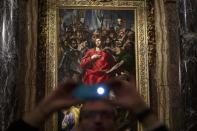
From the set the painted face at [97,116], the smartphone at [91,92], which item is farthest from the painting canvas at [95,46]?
the smartphone at [91,92]

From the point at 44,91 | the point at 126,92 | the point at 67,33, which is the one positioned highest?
the point at 67,33

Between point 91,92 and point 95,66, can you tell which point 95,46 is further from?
point 91,92

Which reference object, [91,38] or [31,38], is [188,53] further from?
[31,38]

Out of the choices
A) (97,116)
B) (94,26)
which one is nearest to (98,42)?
(94,26)

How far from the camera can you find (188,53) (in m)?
7.46

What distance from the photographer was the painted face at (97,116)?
2.25 meters

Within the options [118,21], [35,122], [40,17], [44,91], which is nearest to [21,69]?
[44,91]

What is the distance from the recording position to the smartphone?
2.13 m

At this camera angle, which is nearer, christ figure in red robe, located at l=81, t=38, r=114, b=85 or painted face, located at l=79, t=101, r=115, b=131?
painted face, located at l=79, t=101, r=115, b=131

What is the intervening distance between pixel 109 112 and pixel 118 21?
746 centimetres

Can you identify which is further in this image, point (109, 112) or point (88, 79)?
point (88, 79)

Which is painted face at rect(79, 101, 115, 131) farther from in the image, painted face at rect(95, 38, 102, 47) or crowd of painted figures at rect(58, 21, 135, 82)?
painted face at rect(95, 38, 102, 47)

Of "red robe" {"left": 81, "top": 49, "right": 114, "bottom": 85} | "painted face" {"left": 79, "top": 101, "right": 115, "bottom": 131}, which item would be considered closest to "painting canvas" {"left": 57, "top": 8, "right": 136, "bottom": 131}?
"red robe" {"left": 81, "top": 49, "right": 114, "bottom": 85}

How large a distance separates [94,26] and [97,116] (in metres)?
7.37
